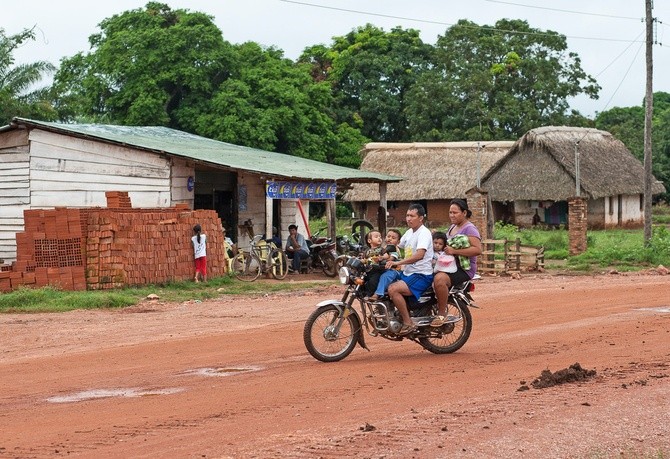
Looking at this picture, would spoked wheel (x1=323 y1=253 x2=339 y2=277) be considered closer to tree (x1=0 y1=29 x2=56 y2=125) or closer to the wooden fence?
the wooden fence

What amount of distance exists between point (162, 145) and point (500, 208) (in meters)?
32.5

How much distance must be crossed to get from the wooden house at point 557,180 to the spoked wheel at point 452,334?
41.3 metres

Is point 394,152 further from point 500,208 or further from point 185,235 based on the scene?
point 185,235

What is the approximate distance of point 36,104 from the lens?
45.3 metres

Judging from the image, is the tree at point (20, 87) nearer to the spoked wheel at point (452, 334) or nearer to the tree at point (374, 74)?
the tree at point (374, 74)

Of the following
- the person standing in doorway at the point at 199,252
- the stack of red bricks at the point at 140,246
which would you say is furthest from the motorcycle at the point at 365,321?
the person standing in doorway at the point at 199,252

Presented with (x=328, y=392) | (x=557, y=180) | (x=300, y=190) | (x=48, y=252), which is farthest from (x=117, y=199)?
(x=557, y=180)

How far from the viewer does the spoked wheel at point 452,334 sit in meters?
12.7

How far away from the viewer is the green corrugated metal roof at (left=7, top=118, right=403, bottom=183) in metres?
26.2

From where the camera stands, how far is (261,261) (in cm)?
2669

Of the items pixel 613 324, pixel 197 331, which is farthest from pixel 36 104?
pixel 613 324

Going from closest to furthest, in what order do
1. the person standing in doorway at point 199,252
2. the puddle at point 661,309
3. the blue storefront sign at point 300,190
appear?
the puddle at point 661,309 → the person standing in doorway at point 199,252 → the blue storefront sign at point 300,190

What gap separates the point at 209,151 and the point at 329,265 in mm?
4786

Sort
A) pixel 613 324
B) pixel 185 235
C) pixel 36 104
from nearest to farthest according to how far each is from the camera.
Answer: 1. pixel 613 324
2. pixel 185 235
3. pixel 36 104
